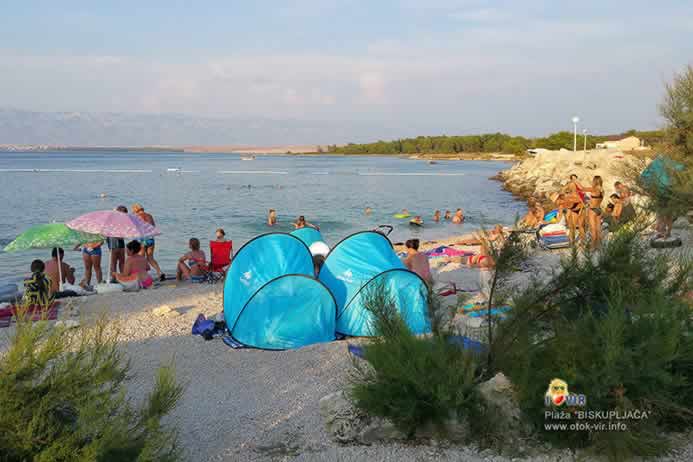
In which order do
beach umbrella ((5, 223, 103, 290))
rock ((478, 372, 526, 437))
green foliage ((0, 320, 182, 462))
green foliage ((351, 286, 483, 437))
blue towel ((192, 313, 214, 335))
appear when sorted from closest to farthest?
green foliage ((0, 320, 182, 462)) → green foliage ((351, 286, 483, 437)) → rock ((478, 372, 526, 437)) → blue towel ((192, 313, 214, 335)) → beach umbrella ((5, 223, 103, 290))

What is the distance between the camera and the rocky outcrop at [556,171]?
110 ft

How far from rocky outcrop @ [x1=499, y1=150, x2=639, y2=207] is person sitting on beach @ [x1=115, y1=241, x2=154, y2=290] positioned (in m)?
21.3

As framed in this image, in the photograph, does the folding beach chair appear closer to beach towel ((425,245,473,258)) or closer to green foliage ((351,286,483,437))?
beach towel ((425,245,473,258))

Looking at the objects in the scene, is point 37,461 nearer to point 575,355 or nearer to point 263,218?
point 575,355

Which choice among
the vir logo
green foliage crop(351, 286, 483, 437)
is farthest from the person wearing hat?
the vir logo

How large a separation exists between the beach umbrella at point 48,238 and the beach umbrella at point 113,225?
15 cm

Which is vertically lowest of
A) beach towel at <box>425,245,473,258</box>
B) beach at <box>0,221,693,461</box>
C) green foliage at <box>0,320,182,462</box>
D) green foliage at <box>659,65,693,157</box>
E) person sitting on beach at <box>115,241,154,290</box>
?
beach towel at <box>425,245,473,258</box>

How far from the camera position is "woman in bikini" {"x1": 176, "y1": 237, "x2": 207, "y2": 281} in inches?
471

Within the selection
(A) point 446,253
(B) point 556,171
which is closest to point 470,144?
(B) point 556,171

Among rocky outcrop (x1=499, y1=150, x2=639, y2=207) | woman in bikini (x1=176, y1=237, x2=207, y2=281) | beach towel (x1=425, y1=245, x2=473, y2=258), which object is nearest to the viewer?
woman in bikini (x1=176, y1=237, x2=207, y2=281)

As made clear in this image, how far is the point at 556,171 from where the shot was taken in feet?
134

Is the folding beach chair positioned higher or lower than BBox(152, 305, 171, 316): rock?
higher

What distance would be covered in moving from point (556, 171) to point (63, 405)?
40.8 metres

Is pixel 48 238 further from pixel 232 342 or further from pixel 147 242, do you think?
pixel 232 342
